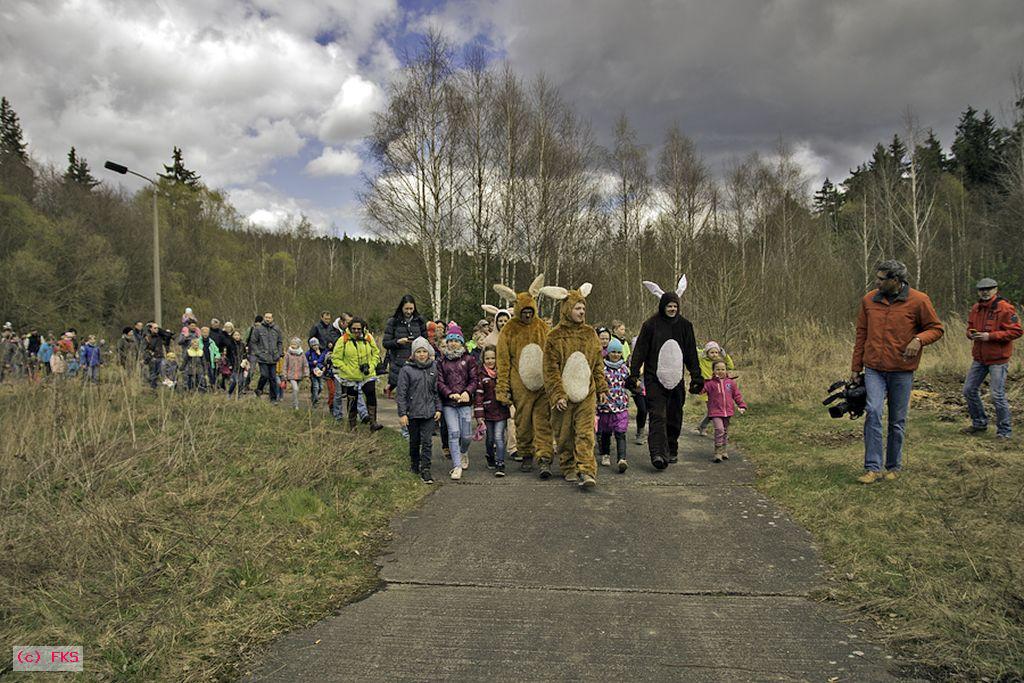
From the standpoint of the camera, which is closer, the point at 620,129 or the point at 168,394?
the point at 168,394

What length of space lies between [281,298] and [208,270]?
1211cm

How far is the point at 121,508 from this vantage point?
545 centimetres

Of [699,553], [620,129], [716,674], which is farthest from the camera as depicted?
[620,129]

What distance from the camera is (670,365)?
26.1ft

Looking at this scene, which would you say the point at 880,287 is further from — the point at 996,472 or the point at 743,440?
the point at 743,440

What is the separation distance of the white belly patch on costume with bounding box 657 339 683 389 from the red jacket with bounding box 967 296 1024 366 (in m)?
3.55

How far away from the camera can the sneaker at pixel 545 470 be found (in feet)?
24.9

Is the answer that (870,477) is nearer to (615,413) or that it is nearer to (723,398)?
(723,398)

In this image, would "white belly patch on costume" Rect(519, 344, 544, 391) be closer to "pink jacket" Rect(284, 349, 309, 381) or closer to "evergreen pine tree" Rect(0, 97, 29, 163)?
"pink jacket" Rect(284, 349, 309, 381)

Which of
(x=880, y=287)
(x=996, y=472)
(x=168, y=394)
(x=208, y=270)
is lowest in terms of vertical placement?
(x=996, y=472)

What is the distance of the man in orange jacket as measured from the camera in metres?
7.69

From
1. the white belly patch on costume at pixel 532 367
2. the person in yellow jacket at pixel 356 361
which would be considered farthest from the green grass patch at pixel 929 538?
the person in yellow jacket at pixel 356 361

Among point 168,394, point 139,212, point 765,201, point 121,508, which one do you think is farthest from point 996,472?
point 139,212

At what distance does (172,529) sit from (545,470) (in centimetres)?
396
